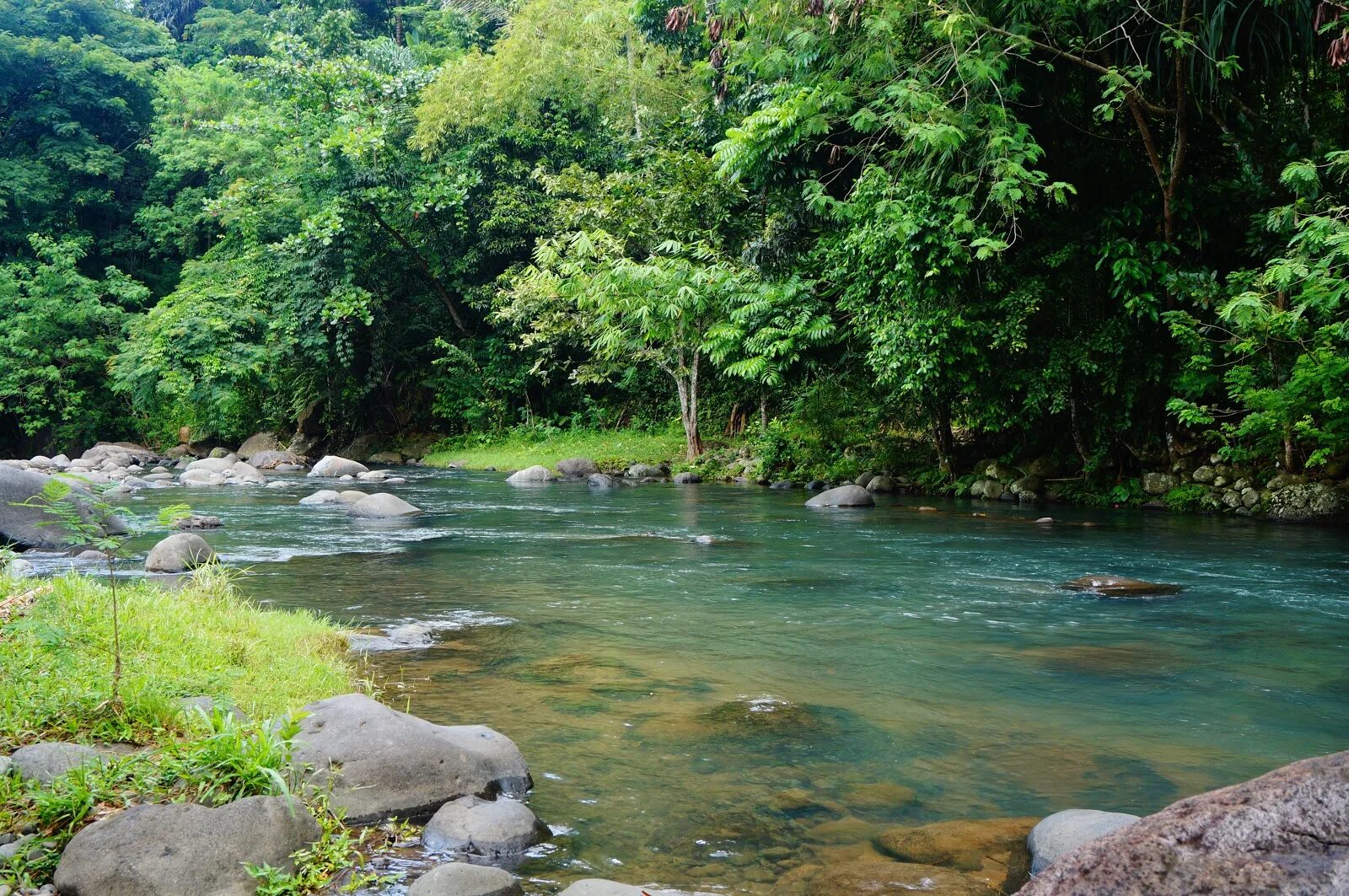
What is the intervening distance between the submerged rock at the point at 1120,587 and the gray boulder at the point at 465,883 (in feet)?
19.6

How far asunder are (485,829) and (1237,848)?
227 cm

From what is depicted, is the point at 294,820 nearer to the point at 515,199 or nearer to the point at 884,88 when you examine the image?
the point at 884,88

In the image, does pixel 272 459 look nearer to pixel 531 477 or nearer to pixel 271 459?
pixel 271 459

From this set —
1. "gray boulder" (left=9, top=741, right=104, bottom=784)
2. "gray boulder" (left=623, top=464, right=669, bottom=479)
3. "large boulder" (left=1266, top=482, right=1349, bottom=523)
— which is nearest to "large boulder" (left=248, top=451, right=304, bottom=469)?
"gray boulder" (left=623, top=464, right=669, bottom=479)

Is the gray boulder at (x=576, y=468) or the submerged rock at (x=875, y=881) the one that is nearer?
the submerged rock at (x=875, y=881)

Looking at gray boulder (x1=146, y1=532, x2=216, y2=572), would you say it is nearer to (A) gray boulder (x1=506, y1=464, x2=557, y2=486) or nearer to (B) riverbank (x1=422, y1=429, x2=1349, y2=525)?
(A) gray boulder (x1=506, y1=464, x2=557, y2=486)

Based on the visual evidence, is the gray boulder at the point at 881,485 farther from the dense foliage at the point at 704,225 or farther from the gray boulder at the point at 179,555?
the gray boulder at the point at 179,555

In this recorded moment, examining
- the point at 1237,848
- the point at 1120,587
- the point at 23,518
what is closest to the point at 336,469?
the point at 23,518

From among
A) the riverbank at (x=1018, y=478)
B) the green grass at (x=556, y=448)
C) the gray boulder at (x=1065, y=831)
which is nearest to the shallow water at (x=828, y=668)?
the gray boulder at (x=1065, y=831)

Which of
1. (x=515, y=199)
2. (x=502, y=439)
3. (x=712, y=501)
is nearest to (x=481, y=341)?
(x=502, y=439)

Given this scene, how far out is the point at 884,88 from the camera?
41.4ft

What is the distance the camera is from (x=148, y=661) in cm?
423

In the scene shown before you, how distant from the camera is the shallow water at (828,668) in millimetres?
3637

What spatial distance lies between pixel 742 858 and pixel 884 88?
37.8ft
